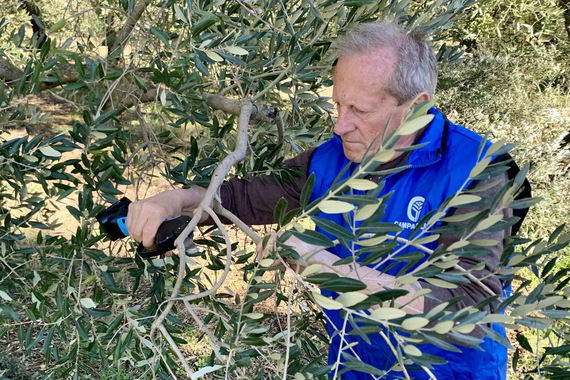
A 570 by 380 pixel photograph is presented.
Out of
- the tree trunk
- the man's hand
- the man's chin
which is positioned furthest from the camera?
the tree trunk

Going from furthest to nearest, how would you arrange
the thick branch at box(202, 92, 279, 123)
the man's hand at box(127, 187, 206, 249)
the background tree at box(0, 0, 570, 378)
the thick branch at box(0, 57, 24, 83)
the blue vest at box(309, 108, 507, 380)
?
the thick branch at box(0, 57, 24, 83) → the thick branch at box(202, 92, 279, 123) → the blue vest at box(309, 108, 507, 380) → the man's hand at box(127, 187, 206, 249) → the background tree at box(0, 0, 570, 378)

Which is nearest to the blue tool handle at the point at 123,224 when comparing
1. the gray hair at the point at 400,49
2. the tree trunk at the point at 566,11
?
the gray hair at the point at 400,49

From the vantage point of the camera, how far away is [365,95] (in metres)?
1.90

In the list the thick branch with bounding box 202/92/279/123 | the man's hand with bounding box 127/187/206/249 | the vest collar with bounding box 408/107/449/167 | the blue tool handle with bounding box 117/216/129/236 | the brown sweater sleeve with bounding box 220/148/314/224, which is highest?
the vest collar with bounding box 408/107/449/167

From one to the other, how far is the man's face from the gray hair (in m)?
0.02

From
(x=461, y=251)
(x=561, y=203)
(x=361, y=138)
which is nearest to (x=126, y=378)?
(x=361, y=138)

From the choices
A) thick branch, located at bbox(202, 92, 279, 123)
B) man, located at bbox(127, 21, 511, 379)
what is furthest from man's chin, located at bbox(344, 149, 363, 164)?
thick branch, located at bbox(202, 92, 279, 123)

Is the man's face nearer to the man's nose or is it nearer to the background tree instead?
the man's nose

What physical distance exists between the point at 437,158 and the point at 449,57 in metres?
0.84

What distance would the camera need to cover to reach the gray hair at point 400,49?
6.23ft

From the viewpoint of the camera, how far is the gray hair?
190 cm

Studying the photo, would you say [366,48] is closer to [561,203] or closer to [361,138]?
[361,138]

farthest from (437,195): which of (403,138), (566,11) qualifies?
(566,11)

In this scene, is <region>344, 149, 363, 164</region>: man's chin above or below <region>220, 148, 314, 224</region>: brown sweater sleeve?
above
